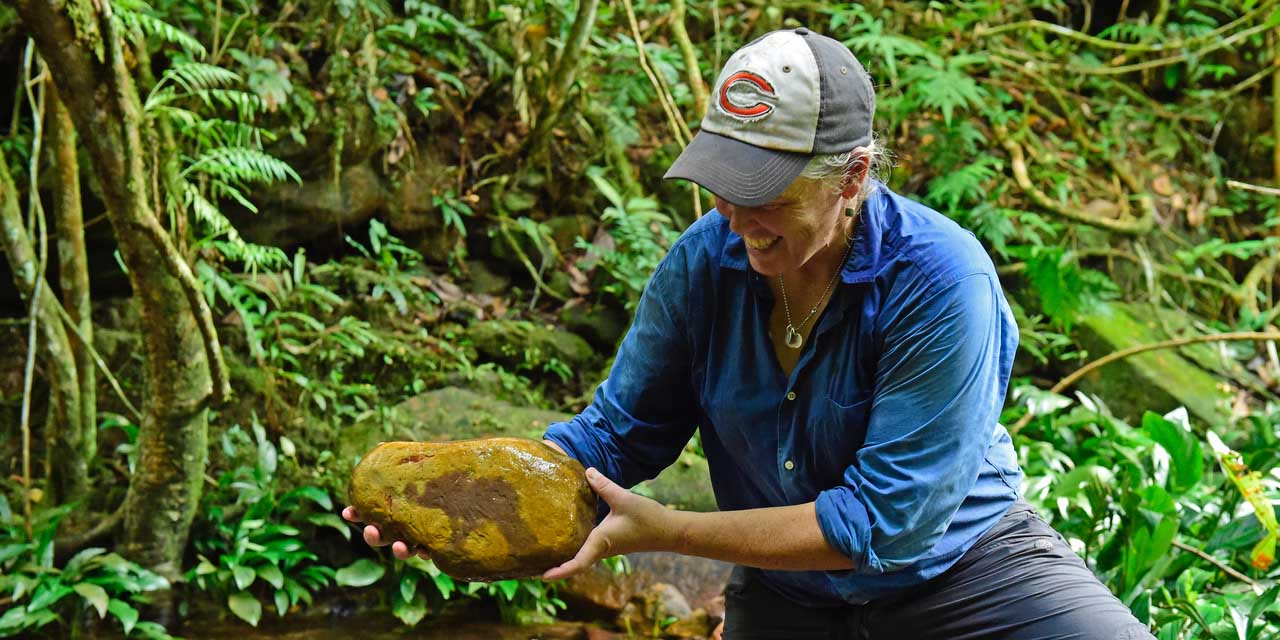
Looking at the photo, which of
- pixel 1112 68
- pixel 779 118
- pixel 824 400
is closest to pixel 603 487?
pixel 824 400

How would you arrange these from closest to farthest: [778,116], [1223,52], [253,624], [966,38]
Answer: [778,116] → [253,624] → [966,38] → [1223,52]

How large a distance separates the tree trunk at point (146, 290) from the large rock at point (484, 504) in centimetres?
163

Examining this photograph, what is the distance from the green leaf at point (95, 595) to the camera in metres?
3.90

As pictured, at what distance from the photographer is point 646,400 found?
257cm

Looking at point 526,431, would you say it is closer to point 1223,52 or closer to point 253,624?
point 253,624

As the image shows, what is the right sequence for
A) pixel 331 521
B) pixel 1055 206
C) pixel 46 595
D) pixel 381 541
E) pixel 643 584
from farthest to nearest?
1. pixel 1055 206
2. pixel 643 584
3. pixel 331 521
4. pixel 46 595
5. pixel 381 541

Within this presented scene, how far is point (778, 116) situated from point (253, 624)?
3122mm

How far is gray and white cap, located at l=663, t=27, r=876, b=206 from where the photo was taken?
6.60ft

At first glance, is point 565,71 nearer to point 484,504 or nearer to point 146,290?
point 146,290

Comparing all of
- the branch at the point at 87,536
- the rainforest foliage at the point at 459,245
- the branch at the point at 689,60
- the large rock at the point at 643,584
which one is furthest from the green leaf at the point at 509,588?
the branch at the point at 689,60

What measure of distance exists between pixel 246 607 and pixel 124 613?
430 millimetres

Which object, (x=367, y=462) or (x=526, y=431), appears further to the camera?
(x=526, y=431)

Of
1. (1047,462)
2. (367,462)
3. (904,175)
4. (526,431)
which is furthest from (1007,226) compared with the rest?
(367,462)

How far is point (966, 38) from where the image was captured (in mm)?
7336
